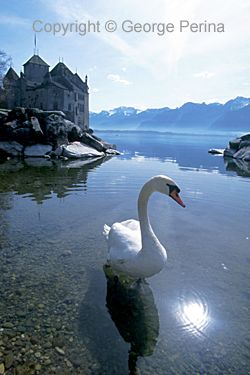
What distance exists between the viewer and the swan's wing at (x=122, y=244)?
580cm

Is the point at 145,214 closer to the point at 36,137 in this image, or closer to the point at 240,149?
the point at 36,137

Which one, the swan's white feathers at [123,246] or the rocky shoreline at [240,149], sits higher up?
the rocky shoreline at [240,149]

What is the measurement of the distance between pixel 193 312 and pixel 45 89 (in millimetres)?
69724

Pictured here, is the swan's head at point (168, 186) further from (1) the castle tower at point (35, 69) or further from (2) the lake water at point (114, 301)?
(1) the castle tower at point (35, 69)

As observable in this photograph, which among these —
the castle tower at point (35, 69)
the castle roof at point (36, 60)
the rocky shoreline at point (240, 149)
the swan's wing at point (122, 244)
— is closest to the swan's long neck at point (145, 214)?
the swan's wing at point (122, 244)

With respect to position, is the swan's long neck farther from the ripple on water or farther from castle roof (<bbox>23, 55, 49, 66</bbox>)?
castle roof (<bbox>23, 55, 49, 66</bbox>)

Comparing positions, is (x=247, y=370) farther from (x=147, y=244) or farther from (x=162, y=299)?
(x=147, y=244)

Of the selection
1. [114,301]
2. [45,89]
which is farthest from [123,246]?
[45,89]

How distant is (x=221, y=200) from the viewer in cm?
1596

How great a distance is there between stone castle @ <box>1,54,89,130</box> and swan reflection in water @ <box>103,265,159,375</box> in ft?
201

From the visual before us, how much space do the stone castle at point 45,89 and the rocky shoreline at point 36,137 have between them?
25598 mm

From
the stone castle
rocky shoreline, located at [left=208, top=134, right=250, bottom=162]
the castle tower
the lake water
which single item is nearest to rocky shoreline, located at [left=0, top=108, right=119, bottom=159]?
the lake water

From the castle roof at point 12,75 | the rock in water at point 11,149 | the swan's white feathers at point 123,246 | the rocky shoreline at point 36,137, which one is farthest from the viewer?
the castle roof at point 12,75

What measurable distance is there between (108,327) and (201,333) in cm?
183
